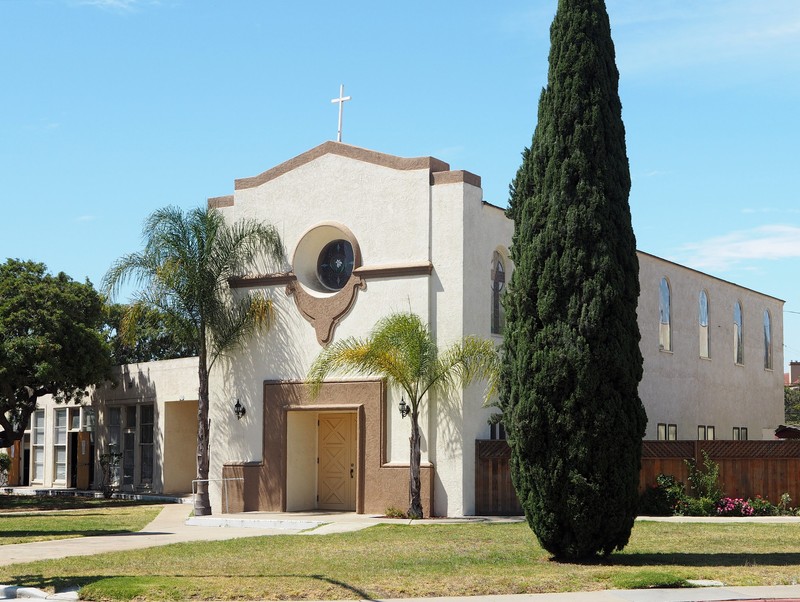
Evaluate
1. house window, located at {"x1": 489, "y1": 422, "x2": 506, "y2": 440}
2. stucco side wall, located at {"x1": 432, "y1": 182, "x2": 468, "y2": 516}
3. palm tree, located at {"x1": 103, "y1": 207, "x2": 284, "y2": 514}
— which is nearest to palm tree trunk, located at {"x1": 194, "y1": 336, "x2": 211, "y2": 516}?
palm tree, located at {"x1": 103, "y1": 207, "x2": 284, "y2": 514}

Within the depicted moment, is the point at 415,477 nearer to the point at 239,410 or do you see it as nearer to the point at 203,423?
the point at 239,410

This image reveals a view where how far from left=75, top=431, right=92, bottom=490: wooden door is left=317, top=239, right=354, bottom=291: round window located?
1567 centimetres

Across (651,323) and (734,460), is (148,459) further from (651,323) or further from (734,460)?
(734,460)

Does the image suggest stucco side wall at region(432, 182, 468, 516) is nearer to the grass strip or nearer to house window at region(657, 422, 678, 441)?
the grass strip

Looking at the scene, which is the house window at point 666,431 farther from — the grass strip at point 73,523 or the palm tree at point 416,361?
the grass strip at point 73,523

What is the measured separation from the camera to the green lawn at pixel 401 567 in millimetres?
12398

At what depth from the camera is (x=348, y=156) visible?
2459cm

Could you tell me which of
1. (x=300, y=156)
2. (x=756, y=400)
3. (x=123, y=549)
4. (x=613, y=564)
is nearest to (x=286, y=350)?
(x=300, y=156)

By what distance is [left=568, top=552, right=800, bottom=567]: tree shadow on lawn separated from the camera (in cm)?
1463

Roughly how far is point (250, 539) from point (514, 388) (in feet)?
20.4

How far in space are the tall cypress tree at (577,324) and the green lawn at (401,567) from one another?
2.81 feet

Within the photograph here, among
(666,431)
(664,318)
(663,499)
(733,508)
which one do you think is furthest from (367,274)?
(666,431)

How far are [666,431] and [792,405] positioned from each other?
134ft

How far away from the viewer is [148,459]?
3412 cm
